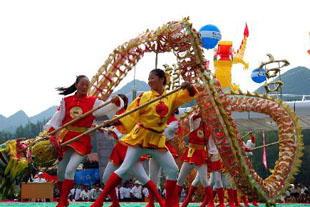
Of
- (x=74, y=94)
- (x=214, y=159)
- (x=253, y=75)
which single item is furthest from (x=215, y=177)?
(x=253, y=75)

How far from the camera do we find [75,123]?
7.29 metres

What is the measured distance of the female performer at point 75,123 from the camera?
7147 millimetres

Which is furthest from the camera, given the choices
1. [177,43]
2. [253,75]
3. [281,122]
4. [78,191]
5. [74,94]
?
[78,191]

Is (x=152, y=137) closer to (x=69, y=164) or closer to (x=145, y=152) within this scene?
(x=145, y=152)

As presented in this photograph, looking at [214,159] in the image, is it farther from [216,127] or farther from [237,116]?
[237,116]

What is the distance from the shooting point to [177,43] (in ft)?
29.1

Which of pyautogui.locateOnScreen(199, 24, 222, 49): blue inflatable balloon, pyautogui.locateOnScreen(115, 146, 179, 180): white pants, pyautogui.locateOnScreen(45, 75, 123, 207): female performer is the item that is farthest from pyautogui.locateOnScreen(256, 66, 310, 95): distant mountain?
pyautogui.locateOnScreen(115, 146, 179, 180): white pants

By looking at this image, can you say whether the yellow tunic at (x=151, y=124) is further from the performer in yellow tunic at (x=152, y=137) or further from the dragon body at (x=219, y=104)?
the dragon body at (x=219, y=104)

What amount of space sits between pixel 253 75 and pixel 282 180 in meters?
10.5

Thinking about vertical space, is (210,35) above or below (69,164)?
above

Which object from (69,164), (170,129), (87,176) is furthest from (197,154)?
(87,176)

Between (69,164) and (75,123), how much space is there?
58cm

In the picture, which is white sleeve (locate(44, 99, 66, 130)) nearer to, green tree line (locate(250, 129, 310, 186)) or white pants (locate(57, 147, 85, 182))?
white pants (locate(57, 147, 85, 182))

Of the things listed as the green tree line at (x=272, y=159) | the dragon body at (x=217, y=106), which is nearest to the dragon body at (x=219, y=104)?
the dragon body at (x=217, y=106)
